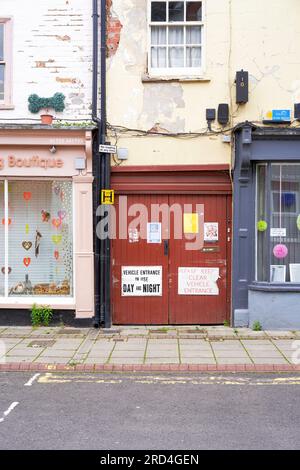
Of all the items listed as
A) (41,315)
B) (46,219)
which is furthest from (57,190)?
(41,315)

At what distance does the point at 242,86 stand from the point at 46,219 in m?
4.45

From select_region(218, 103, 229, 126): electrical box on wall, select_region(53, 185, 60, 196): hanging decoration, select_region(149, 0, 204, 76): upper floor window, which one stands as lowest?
select_region(53, 185, 60, 196): hanging decoration

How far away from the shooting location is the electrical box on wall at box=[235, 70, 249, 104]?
967cm

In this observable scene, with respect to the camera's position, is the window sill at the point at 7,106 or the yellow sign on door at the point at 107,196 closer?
the yellow sign on door at the point at 107,196

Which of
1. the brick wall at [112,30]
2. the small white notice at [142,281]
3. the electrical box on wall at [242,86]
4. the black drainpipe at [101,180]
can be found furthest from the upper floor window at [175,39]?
the small white notice at [142,281]

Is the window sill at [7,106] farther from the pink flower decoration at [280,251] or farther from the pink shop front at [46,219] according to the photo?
the pink flower decoration at [280,251]

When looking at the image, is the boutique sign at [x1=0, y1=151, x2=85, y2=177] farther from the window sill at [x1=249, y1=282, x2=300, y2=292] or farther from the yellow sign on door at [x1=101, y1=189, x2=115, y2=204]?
the window sill at [x1=249, y1=282, x2=300, y2=292]

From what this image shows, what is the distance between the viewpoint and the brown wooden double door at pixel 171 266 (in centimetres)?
1014

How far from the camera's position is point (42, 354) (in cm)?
817

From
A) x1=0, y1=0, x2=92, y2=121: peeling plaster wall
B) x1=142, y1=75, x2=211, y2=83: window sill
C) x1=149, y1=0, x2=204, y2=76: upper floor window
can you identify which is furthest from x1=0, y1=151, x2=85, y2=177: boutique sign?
x1=149, y1=0, x2=204, y2=76: upper floor window

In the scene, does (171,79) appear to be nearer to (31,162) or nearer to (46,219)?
(31,162)

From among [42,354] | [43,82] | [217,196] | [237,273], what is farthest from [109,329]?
[43,82]

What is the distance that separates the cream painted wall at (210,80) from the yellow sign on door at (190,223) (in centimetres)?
105
